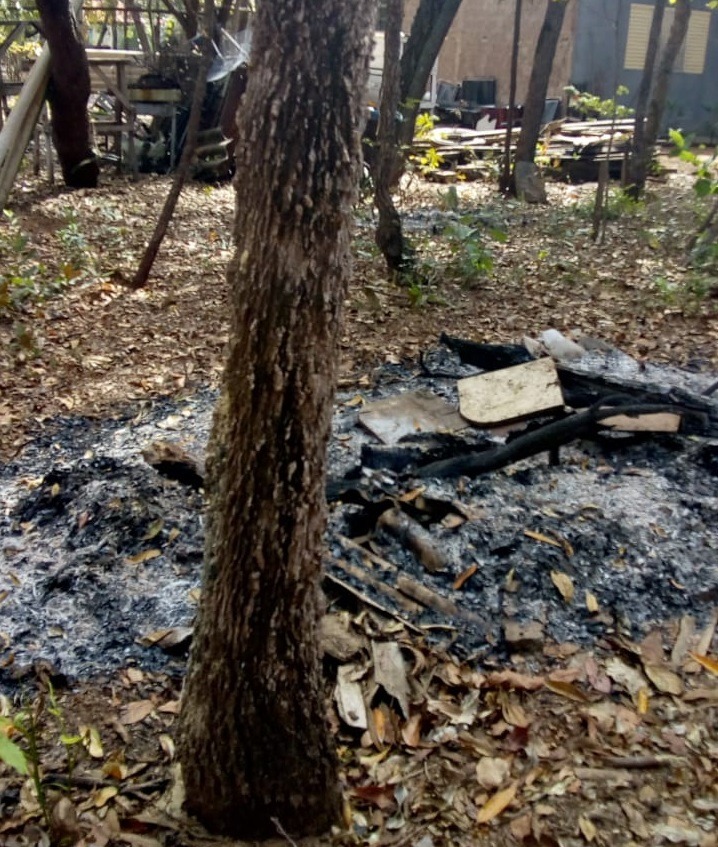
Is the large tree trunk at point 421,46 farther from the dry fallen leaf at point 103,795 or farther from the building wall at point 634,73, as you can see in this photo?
the building wall at point 634,73

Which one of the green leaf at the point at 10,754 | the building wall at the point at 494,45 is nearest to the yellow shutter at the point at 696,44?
the building wall at the point at 494,45

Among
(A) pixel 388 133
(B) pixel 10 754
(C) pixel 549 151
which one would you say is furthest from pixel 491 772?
(C) pixel 549 151

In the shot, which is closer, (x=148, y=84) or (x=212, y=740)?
(x=212, y=740)

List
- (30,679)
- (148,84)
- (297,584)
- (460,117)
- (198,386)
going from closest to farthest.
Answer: (297,584) → (30,679) → (198,386) → (148,84) → (460,117)

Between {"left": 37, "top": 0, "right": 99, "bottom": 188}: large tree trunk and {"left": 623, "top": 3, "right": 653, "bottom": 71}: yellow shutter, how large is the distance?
17.4 metres

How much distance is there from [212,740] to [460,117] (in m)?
20.9

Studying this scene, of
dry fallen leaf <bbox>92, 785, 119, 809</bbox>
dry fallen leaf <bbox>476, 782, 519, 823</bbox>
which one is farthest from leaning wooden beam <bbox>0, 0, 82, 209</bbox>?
dry fallen leaf <bbox>476, 782, 519, 823</bbox>

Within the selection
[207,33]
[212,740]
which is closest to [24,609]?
[212,740]

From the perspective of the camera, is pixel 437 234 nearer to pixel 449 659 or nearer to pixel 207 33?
pixel 207 33

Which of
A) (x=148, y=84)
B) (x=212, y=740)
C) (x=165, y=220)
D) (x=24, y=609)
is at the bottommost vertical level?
(x=24, y=609)

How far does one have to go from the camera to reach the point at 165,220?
7266 mm

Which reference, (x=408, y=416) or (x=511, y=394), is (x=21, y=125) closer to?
(x=408, y=416)

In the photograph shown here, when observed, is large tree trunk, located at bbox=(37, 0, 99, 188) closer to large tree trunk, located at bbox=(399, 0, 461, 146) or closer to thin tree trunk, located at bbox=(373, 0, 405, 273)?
large tree trunk, located at bbox=(399, 0, 461, 146)

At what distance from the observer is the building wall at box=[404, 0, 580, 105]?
23062 millimetres
